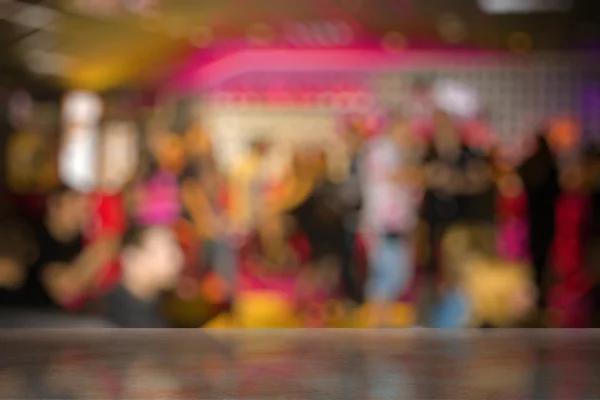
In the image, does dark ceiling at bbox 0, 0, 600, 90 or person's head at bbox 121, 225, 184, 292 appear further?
person's head at bbox 121, 225, 184, 292

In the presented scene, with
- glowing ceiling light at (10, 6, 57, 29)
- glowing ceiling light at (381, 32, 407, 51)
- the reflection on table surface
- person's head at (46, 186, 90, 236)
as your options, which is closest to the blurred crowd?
person's head at (46, 186, 90, 236)

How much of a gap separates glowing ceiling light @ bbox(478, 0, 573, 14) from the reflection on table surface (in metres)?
1.74

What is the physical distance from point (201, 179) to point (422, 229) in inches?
49.1

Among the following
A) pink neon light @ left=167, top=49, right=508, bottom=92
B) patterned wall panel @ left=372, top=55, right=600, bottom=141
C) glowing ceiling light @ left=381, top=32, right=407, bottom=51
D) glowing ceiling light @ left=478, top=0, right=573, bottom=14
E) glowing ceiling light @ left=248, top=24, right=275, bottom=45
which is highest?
glowing ceiling light @ left=478, top=0, right=573, bottom=14

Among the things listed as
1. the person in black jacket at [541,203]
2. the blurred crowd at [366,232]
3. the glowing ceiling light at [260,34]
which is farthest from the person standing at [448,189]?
the glowing ceiling light at [260,34]

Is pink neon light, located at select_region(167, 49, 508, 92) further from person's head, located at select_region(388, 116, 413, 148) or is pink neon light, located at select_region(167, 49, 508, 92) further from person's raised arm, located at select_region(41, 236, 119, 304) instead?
person's raised arm, located at select_region(41, 236, 119, 304)

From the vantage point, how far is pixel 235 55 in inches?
198

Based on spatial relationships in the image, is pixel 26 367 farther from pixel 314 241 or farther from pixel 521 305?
A: pixel 521 305

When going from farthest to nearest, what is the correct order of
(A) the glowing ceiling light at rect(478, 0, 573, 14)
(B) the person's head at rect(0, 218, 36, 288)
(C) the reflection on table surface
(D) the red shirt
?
(B) the person's head at rect(0, 218, 36, 288), (D) the red shirt, (A) the glowing ceiling light at rect(478, 0, 573, 14), (C) the reflection on table surface

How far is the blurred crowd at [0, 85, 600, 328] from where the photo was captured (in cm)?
505

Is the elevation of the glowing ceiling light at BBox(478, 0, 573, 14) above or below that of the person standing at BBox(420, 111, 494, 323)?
above

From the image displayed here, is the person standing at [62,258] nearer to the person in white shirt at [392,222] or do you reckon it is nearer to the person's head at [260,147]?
the person's head at [260,147]

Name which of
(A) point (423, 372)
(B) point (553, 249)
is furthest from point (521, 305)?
(A) point (423, 372)

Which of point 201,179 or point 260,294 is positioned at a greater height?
point 201,179
